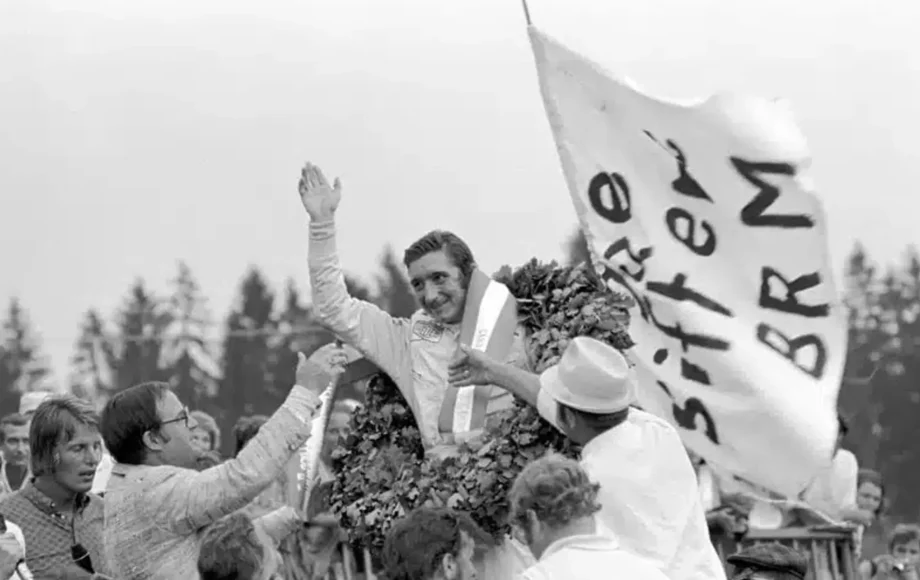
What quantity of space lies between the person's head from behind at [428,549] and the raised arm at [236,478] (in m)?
0.58

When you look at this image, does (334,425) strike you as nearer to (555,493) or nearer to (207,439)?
(207,439)

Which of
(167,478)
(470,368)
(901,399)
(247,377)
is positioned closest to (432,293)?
(470,368)

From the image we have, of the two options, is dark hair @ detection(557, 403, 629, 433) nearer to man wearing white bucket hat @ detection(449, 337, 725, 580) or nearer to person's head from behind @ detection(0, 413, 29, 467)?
man wearing white bucket hat @ detection(449, 337, 725, 580)

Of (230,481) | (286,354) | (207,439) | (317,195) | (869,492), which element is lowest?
(286,354)

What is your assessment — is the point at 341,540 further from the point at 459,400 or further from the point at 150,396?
the point at 150,396

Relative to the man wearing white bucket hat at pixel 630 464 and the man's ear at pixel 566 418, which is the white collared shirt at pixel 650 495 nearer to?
the man wearing white bucket hat at pixel 630 464

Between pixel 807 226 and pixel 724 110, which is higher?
pixel 724 110

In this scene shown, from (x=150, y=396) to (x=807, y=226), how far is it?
18.5 feet

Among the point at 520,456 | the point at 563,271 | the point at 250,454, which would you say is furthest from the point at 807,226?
the point at 250,454

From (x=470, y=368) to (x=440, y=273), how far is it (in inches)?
27.9

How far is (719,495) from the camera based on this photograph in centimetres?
1326

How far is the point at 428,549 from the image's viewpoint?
21.2 ft

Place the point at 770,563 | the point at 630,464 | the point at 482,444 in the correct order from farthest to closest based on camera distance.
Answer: the point at 770,563 < the point at 482,444 < the point at 630,464

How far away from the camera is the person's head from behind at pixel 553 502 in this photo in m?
5.94
